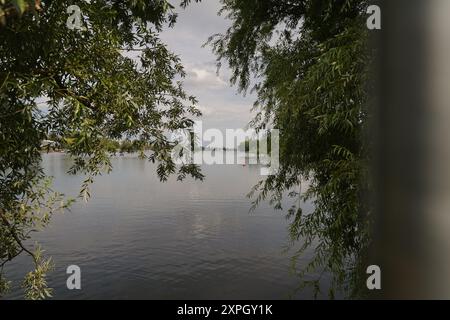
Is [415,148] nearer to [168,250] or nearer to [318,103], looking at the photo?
[318,103]

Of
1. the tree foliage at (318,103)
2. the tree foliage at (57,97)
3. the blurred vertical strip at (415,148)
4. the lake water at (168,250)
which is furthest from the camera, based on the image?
the lake water at (168,250)

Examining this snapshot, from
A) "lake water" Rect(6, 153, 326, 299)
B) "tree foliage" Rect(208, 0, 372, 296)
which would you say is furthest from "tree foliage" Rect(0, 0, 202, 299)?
"lake water" Rect(6, 153, 326, 299)

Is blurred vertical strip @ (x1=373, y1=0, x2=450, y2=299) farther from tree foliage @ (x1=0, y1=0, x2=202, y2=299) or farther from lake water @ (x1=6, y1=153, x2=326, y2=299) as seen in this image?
lake water @ (x1=6, y1=153, x2=326, y2=299)

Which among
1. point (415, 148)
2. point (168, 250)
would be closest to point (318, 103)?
point (415, 148)

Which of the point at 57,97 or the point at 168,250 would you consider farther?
the point at 168,250

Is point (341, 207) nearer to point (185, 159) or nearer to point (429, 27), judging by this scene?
point (185, 159)

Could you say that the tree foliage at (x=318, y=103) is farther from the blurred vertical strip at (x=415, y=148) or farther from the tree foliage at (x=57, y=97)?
the tree foliage at (x=57, y=97)

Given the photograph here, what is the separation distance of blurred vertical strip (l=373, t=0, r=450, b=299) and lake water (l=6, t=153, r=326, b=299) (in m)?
8.61

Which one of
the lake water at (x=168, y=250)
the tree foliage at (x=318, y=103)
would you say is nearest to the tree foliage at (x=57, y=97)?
the tree foliage at (x=318, y=103)

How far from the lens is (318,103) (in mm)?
5043

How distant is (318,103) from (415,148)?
15.0ft

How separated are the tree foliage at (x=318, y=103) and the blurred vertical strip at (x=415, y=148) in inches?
9.3

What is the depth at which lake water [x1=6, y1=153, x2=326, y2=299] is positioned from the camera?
12648 mm

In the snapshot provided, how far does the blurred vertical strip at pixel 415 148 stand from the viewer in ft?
2.10
